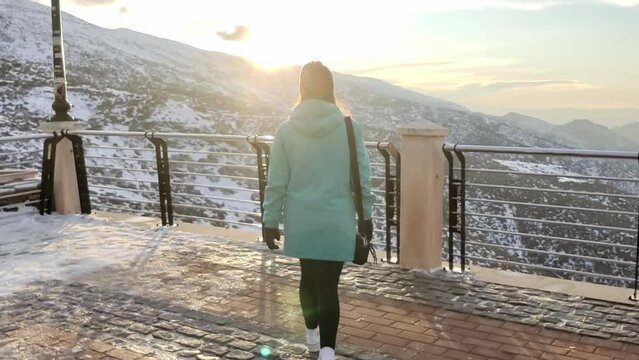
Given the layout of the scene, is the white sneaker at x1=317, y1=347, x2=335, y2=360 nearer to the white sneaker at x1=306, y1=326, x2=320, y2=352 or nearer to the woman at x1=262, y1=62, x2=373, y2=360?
the woman at x1=262, y1=62, x2=373, y2=360

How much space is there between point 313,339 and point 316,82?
1.83 metres

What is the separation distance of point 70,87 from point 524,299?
233 ft

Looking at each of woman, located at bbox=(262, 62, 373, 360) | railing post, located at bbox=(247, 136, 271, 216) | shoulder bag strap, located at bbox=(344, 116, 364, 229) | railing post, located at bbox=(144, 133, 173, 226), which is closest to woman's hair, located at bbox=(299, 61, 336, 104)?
woman, located at bbox=(262, 62, 373, 360)

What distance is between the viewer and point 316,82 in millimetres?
4164

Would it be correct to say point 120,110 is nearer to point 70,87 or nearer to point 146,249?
point 70,87

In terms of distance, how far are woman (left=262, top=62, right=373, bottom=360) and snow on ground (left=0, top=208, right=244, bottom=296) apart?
3.67 m

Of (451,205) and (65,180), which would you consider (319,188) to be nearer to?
(451,205)

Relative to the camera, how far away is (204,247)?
8055 mm

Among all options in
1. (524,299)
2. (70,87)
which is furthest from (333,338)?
(70,87)

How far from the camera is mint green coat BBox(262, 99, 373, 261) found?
4125 mm

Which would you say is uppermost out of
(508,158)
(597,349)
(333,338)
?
(333,338)

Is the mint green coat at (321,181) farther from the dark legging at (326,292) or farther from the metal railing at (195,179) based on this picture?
the metal railing at (195,179)

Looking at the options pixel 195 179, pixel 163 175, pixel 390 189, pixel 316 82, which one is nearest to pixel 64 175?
pixel 163 175

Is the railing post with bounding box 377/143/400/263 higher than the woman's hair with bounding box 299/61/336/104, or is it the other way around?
the woman's hair with bounding box 299/61/336/104
